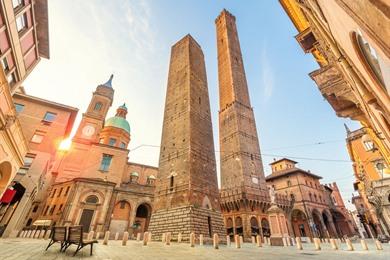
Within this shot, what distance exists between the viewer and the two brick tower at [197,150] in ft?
50.8

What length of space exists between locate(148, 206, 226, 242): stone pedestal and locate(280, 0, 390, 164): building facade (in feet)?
38.0

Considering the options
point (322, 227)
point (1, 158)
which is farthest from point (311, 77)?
point (322, 227)

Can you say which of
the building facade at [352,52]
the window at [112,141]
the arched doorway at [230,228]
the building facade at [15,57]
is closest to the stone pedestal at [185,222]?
the building facade at [15,57]

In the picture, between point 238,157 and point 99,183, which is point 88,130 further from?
point 238,157

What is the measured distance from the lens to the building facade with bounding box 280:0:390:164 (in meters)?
1.97

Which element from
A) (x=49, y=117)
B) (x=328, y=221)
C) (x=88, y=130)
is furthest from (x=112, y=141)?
(x=328, y=221)

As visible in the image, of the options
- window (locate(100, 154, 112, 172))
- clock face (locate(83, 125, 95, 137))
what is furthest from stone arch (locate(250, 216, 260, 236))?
clock face (locate(83, 125, 95, 137))

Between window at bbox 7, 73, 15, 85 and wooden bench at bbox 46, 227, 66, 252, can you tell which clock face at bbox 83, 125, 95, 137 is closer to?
window at bbox 7, 73, 15, 85

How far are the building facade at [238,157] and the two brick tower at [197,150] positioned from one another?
0.15m

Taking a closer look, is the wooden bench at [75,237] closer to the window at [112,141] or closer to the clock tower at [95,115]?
the clock tower at [95,115]

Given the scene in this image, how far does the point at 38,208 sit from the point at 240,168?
27.5 meters

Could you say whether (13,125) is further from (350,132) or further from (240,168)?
(350,132)

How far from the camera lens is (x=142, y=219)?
28031 millimetres

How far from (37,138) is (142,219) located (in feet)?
56.7
